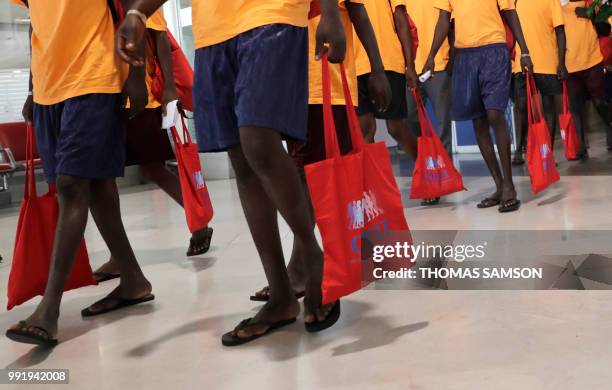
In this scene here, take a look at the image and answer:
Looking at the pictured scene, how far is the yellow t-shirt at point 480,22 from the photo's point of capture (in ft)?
16.0

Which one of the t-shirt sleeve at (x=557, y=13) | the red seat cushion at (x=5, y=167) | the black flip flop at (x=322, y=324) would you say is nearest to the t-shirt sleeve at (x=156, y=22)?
the black flip flop at (x=322, y=324)

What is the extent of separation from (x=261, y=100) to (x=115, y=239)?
1.15 metres

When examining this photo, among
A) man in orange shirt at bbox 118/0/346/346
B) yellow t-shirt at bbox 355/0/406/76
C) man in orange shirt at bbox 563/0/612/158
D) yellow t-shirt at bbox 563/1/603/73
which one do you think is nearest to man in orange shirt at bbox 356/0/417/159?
yellow t-shirt at bbox 355/0/406/76

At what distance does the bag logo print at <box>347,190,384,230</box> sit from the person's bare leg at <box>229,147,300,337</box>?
31 cm

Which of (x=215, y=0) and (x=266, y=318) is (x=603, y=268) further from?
(x=215, y=0)

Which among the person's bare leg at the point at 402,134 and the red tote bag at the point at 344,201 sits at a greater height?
the red tote bag at the point at 344,201

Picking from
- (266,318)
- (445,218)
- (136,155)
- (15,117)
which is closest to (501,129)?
(445,218)

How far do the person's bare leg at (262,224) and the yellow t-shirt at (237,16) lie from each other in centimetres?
36

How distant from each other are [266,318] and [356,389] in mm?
604

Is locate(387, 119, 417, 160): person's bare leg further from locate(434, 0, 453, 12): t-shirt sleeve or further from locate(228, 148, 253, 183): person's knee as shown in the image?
locate(228, 148, 253, 183): person's knee

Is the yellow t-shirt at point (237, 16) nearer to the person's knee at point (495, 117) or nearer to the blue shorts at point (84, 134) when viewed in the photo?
the blue shorts at point (84, 134)

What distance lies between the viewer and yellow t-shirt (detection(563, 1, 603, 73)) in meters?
7.76

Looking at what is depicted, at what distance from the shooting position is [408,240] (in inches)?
98.3

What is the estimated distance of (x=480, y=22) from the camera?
192 inches
